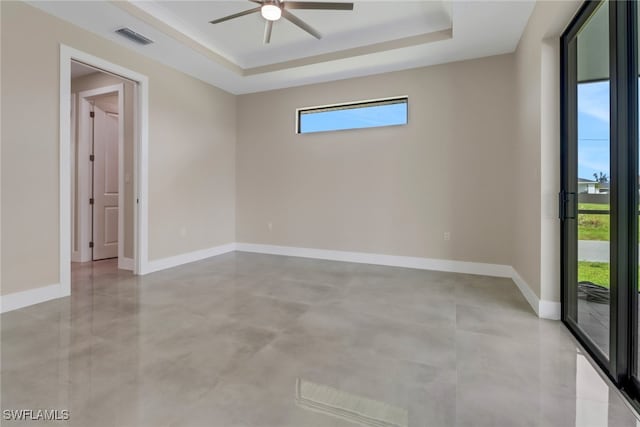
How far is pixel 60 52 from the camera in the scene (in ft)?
10.2

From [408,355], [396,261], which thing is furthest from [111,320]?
[396,261]

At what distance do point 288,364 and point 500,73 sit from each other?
166 inches

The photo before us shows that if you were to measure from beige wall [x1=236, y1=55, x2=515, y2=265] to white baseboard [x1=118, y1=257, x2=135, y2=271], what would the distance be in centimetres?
186

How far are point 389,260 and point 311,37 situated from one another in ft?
10.6

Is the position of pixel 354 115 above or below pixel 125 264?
above

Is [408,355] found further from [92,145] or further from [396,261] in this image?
[92,145]

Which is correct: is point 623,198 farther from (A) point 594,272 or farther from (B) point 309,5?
(B) point 309,5

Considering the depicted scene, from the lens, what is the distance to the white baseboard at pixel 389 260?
13.4 feet

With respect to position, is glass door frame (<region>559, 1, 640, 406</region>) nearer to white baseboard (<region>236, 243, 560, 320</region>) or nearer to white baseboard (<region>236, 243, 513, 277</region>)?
white baseboard (<region>236, 243, 560, 320</region>)

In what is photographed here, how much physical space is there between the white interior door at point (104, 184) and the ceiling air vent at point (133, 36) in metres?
2.14

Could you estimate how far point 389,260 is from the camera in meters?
4.61

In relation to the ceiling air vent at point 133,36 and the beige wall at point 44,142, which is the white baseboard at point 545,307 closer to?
the beige wall at point 44,142

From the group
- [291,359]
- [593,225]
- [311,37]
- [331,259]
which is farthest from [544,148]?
[331,259]

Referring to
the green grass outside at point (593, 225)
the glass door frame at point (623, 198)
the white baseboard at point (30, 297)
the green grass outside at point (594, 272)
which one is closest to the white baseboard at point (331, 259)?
the white baseboard at point (30, 297)
